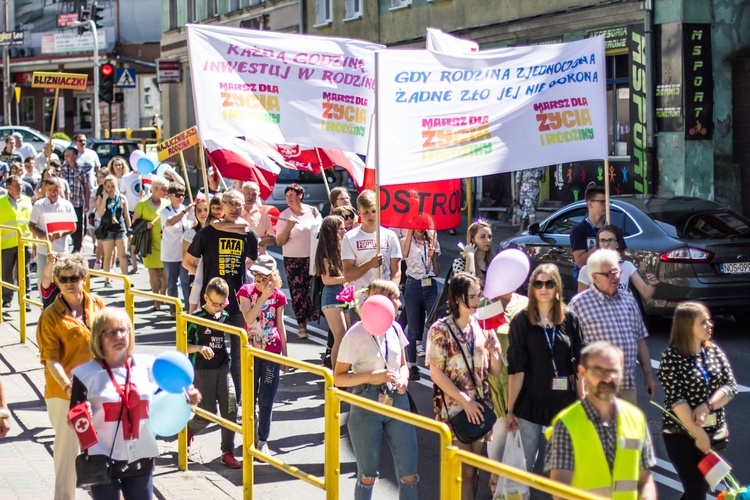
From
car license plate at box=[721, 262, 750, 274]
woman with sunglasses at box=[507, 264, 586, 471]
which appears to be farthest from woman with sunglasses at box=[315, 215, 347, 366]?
car license plate at box=[721, 262, 750, 274]

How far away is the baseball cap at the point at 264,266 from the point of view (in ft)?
29.0

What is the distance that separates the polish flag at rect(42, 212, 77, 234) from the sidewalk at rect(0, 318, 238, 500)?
3.41 meters

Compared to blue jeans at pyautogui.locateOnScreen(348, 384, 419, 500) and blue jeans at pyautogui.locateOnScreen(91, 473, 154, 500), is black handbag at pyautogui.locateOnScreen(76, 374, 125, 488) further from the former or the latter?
blue jeans at pyautogui.locateOnScreen(348, 384, 419, 500)

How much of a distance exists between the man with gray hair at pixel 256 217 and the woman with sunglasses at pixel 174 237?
1268 mm

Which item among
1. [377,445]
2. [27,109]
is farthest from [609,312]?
[27,109]

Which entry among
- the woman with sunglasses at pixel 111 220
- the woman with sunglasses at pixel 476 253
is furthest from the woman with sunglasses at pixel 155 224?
the woman with sunglasses at pixel 476 253

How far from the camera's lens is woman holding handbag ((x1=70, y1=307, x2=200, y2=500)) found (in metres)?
5.81

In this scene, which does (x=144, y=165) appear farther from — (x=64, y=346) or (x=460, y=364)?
(x=460, y=364)

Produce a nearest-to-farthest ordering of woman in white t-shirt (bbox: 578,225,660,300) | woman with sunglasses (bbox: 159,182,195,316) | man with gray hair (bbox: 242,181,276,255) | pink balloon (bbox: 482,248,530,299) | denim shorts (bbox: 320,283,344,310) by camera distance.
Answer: pink balloon (bbox: 482,248,530,299) → woman in white t-shirt (bbox: 578,225,660,300) → denim shorts (bbox: 320,283,344,310) → man with gray hair (bbox: 242,181,276,255) → woman with sunglasses (bbox: 159,182,195,316)

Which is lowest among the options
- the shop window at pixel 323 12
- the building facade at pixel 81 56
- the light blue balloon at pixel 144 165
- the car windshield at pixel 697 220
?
the car windshield at pixel 697 220

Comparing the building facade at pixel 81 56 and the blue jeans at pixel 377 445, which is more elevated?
the building facade at pixel 81 56

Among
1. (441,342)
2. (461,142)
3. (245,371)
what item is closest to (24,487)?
(245,371)

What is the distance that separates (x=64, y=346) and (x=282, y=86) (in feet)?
13.9

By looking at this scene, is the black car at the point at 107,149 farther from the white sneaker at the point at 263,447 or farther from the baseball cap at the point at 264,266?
the white sneaker at the point at 263,447
